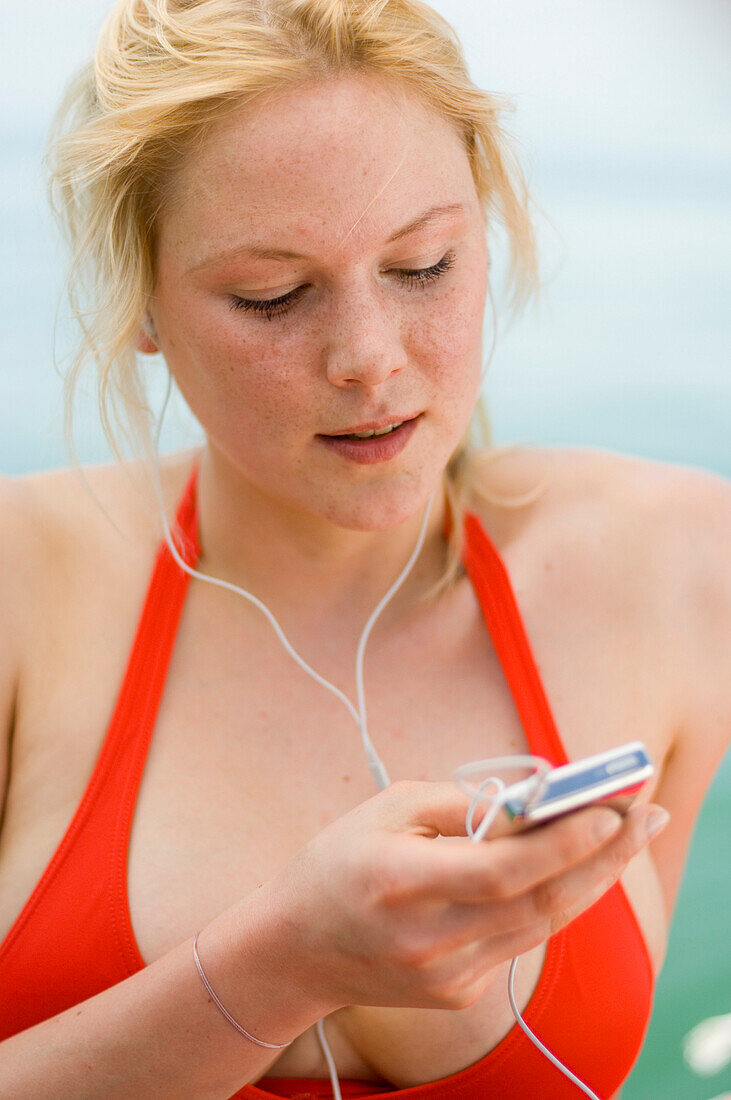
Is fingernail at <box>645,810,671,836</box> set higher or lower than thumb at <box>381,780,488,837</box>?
higher

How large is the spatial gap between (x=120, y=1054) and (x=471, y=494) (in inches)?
27.4

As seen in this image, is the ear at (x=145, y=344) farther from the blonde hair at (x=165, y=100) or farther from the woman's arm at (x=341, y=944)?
the woman's arm at (x=341, y=944)

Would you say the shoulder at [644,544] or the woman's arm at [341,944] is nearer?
the woman's arm at [341,944]

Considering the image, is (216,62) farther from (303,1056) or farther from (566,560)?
(303,1056)

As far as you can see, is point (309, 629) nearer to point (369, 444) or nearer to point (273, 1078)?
point (369, 444)

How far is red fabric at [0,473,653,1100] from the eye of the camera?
3.18 ft

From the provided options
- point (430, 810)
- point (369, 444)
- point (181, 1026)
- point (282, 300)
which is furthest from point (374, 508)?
point (181, 1026)

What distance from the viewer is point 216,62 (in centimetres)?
91

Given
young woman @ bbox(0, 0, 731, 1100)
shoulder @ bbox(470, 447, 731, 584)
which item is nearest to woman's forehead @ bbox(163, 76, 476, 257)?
young woman @ bbox(0, 0, 731, 1100)

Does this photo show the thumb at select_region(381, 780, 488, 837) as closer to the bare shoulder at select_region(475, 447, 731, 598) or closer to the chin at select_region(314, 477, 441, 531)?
the chin at select_region(314, 477, 441, 531)

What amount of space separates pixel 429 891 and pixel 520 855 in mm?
69

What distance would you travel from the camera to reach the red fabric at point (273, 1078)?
0.97 metres

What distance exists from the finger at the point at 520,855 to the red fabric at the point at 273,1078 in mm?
397

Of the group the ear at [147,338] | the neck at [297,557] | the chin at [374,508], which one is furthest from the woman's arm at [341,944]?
the ear at [147,338]
